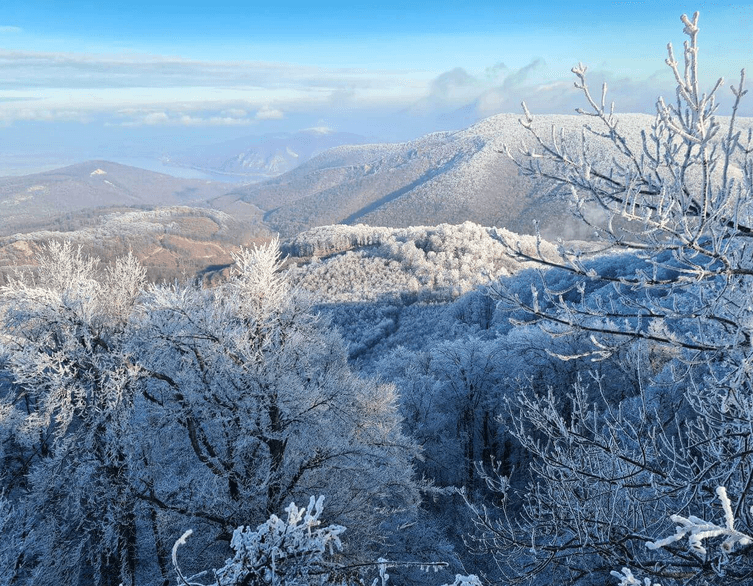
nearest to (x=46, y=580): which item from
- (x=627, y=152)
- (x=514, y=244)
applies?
(x=514, y=244)

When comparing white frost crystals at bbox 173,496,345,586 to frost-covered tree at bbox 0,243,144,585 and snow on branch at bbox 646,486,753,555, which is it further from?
frost-covered tree at bbox 0,243,144,585

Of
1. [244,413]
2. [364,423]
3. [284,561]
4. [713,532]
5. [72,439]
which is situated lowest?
[364,423]

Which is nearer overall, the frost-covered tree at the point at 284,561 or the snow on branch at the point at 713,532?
the snow on branch at the point at 713,532

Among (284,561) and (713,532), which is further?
(284,561)

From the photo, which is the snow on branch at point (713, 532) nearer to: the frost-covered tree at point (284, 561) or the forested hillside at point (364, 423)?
the forested hillside at point (364, 423)

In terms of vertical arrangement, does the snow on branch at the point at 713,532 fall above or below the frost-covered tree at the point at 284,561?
above

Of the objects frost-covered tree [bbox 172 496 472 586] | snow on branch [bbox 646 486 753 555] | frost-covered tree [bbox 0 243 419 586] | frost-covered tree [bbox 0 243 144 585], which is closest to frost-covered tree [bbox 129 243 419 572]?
frost-covered tree [bbox 0 243 419 586]

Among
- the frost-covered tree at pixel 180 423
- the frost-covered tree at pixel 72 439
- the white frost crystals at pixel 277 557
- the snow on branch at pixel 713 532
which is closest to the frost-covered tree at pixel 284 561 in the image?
the white frost crystals at pixel 277 557

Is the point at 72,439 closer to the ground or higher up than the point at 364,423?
higher up

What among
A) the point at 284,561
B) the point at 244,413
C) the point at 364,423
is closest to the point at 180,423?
the point at 244,413

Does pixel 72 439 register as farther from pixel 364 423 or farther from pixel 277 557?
pixel 277 557

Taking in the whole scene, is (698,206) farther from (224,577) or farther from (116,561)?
(116,561)
